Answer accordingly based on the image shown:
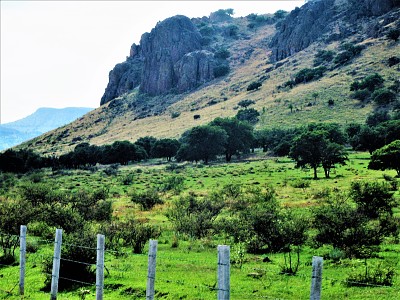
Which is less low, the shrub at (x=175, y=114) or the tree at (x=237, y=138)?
the shrub at (x=175, y=114)

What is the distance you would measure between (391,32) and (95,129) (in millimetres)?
124485

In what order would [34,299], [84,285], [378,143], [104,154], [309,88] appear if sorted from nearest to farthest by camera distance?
1. [34,299]
2. [84,285]
3. [378,143]
4. [104,154]
5. [309,88]

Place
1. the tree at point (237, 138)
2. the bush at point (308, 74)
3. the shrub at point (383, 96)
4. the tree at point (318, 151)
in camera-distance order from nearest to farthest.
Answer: the tree at point (318, 151) < the tree at point (237, 138) < the shrub at point (383, 96) < the bush at point (308, 74)

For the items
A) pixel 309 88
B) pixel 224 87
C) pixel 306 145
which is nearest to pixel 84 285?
pixel 306 145

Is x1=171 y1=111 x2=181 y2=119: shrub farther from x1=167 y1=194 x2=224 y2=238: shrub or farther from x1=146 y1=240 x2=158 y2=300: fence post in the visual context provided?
x1=146 y1=240 x2=158 y2=300: fence post

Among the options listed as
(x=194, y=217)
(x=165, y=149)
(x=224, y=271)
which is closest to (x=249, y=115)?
(x=165, y=149)

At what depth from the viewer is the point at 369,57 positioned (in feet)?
475

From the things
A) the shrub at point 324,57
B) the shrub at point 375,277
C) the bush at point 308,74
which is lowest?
the shrub at point 375,277

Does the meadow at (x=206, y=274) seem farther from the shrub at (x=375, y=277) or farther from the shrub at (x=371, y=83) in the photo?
the shrub at (x=371, y=83)

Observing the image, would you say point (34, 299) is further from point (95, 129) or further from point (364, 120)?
point (95, 129)

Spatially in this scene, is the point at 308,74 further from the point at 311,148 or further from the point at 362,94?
the point at 311,148

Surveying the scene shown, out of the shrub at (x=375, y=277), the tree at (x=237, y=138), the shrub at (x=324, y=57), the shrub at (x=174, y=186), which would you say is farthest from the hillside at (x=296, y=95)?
the shrub at (x=375, y=277)

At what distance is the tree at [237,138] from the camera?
4016 inches

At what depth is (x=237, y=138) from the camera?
103 meters
